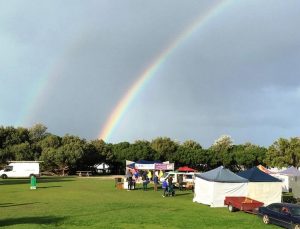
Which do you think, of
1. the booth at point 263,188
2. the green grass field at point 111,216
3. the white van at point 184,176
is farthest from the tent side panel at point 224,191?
the white van at point 184,176

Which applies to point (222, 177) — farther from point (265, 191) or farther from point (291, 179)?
point (291, 179)

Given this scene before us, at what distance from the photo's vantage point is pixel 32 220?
76.2 ft

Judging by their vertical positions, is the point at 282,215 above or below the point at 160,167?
below

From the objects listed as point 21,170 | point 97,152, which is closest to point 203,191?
point 21,170

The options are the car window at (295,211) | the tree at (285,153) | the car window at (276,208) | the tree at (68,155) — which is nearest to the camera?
the car window at (295,211)

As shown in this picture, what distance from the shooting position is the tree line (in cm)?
10631

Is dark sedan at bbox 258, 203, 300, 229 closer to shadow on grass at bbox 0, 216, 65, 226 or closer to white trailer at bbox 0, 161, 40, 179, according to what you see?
shadow on grass at bbox 0, 216, 65, 226

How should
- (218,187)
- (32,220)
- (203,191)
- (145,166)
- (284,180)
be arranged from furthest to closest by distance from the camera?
(145,166) < (284,180) < (203,191) < (218,187) < (32,220)

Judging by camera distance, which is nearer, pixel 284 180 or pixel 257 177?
pixel 257 177

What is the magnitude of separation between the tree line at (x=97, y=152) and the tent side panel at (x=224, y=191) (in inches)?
2613

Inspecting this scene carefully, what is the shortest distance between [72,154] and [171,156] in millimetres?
29653

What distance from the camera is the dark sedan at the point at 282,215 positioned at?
2292cm

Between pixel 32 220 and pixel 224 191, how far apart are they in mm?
16913

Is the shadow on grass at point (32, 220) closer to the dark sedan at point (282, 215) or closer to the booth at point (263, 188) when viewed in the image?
the dark sedan at point (282, 215)
